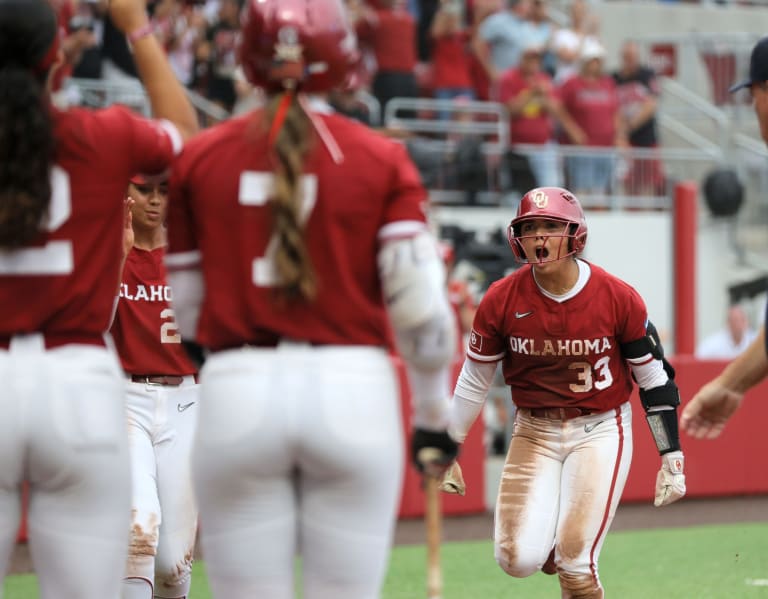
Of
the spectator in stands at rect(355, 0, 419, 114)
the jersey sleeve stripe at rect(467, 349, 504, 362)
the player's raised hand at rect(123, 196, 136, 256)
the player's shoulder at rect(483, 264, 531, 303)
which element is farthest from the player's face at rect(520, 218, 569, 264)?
the spectator in stands at rect(355, 0, 419, 114)

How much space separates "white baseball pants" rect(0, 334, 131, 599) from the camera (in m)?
3.78

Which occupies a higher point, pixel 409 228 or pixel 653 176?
pixel 409 228

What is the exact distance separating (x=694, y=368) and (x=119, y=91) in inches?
243

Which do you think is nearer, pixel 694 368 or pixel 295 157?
pixel 295 157

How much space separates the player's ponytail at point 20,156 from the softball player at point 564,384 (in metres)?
3.17

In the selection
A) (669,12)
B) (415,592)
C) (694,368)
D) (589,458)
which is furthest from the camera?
(669,12)

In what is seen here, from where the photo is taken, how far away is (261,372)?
376 cm

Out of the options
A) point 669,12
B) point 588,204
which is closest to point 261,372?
point 588,204

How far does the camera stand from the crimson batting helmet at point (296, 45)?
12.7ft

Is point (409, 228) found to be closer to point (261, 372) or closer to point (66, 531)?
point (261, 372)

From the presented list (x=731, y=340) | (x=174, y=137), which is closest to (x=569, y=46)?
(x=731, y=340)

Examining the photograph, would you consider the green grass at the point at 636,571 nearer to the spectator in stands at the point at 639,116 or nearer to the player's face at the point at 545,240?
the player's face at the point at 545,240

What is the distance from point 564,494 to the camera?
660 centimetres

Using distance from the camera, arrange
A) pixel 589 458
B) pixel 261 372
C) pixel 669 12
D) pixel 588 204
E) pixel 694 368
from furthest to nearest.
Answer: pixel 669 12 → pixel 588 204 → pixel 694 368 → pixel 589 458 → pixel 261 372
